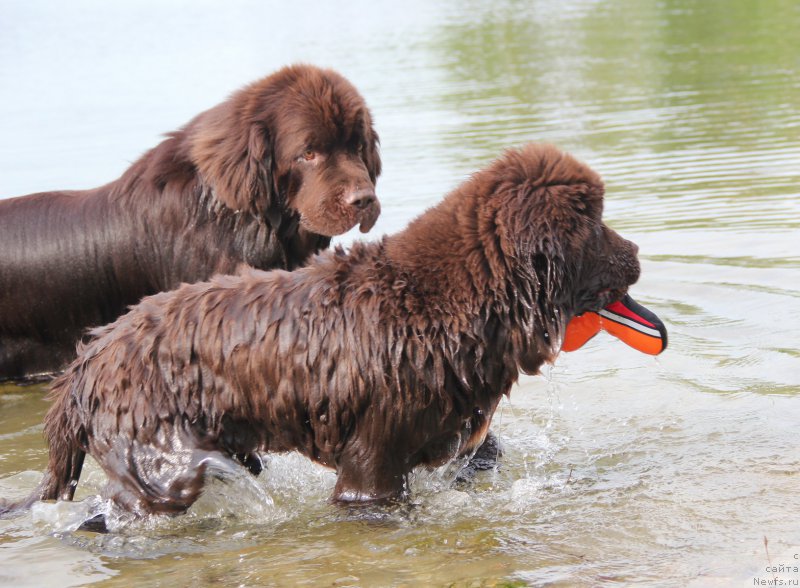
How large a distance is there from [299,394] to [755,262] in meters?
4.90

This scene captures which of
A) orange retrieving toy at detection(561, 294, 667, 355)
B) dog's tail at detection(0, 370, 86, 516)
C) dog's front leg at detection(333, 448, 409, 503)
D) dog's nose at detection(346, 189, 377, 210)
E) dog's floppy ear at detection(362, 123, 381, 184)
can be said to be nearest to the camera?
dog's front leg at detection(333, 448, 409, 503)

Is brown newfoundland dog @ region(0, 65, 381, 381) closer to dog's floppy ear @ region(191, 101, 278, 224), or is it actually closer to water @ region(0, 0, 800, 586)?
dog's floppy ear @ region(191, 101, 278, 224)

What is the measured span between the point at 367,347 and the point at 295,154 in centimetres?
177

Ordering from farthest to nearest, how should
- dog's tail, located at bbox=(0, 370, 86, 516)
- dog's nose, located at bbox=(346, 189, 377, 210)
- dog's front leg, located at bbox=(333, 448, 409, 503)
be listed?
dog's nose, located at bbox=(346, 189, 377, 210), dog's tail, located at bbox=(0, 370, 86, 516), dog's front leg, located at bbox=(333, 448, 409, 503)

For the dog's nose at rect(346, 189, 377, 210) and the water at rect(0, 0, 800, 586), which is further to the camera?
the dog's nose at rect(346, 189, 377, 210)

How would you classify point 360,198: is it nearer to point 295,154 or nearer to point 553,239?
point 295,154

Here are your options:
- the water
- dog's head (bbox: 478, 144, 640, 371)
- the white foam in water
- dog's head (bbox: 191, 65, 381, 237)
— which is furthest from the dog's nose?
the white foam in water

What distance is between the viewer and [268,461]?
538cm

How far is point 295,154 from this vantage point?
19.7 feet

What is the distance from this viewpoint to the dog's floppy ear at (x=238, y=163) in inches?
237

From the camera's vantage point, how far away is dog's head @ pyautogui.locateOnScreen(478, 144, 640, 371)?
4535 millimetres

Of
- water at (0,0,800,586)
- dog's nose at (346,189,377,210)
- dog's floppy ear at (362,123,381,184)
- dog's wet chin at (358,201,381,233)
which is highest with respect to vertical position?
dog's floppy ear at (362,123,381,184)

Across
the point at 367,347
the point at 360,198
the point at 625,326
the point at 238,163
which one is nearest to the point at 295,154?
the point at 238,163

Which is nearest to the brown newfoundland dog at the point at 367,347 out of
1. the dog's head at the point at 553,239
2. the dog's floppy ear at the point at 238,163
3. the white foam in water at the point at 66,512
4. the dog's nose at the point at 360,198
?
the dog's head at the point at 553,239
